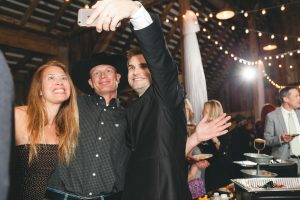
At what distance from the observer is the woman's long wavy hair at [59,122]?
2.17 metres

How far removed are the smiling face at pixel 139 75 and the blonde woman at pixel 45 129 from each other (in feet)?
2.39

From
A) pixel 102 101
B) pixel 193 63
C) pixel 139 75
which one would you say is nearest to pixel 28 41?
pixel 193 63

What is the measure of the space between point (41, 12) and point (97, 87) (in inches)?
211

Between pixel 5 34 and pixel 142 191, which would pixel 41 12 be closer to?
pixel 5 34

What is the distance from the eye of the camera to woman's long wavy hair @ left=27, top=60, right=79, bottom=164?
2.17 metres

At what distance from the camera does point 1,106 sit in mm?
544

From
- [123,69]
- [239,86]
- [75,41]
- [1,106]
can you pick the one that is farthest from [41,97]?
[239,86]

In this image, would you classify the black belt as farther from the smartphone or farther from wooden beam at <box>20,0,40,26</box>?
wooden beam at <box>20,0,40,26</box>

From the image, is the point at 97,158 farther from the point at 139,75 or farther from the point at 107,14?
the point at 107,14

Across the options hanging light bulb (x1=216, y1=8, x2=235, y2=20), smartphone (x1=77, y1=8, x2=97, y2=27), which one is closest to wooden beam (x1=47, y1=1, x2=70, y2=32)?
hanging light bulb (x1=216, y1=8, x2=235, y2=20)

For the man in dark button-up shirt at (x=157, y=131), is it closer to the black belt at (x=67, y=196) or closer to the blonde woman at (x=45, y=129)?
the black belt at (x=67, y=196)

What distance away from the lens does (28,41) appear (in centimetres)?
719

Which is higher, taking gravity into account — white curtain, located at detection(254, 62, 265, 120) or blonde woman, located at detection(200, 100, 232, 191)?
white curtain, located at detection(254, 62, 265, 120)

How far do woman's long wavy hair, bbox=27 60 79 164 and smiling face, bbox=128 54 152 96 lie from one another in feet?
2.44
